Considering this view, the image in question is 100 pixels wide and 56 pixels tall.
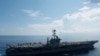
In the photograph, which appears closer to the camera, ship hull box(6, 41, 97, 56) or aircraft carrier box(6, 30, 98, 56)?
ship hull box(6, 41, 97, 56)

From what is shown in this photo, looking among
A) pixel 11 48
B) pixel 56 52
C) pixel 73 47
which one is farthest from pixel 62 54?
pixel 11 48

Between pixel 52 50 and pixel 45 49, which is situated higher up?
pixel 45 49

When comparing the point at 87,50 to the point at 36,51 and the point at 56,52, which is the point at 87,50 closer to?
the point at 56,52

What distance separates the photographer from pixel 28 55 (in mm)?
72938

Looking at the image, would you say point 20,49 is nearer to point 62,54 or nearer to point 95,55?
point 62,54

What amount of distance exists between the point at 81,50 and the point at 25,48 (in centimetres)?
3593

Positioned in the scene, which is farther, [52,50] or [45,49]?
[52,50]

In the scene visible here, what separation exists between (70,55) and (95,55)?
42.5 ft

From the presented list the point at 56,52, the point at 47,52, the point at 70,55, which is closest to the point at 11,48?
the point at 47,52

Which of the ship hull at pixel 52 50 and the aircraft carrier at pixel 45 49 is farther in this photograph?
the aircraft carrier at pixel 45 49

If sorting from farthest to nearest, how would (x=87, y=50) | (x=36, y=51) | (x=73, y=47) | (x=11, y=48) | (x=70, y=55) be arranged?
(x=87, y=50)
(x=73, y=47)
(x=70, y=55)
(x=36, y=51)
(x=11, y=48)

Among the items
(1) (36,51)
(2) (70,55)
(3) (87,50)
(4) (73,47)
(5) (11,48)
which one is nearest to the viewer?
(5) (11,48)

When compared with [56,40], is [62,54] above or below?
below

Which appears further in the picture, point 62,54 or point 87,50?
point 87,50
